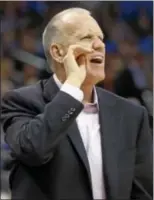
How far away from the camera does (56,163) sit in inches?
27.5

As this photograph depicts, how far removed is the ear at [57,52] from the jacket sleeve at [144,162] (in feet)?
0.58

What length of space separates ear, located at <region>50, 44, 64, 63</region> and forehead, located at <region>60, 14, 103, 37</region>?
3 cm

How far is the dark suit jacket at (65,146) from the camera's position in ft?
2.13

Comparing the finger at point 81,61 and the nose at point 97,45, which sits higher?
the nose at point 97,45

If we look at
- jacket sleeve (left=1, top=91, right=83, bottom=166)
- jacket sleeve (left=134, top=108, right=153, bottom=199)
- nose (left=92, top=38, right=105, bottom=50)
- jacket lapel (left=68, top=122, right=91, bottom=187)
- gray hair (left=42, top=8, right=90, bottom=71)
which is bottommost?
jacket sleeve (left=134, top=108, right=153, bottom=199)

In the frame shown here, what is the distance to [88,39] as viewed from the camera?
70 centimetres

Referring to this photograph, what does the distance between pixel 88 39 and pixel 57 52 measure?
0.06 m

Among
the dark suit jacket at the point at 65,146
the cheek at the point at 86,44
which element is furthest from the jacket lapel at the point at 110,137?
the cheek at the point at 86,44

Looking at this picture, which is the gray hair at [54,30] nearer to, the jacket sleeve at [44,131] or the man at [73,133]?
the man at [73,133]

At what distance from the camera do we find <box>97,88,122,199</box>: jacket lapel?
2.32 ft

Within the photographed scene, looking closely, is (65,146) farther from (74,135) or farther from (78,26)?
(78,26)

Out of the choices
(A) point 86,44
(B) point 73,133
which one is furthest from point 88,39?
(B) point 73,133

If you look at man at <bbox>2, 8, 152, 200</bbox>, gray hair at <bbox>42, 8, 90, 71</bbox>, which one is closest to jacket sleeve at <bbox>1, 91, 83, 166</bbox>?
man at <bbox>2, 8, 152, 200</bbox>

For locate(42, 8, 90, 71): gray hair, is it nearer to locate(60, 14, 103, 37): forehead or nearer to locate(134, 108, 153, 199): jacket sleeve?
locate(60, 14, 103, 37): forehead
